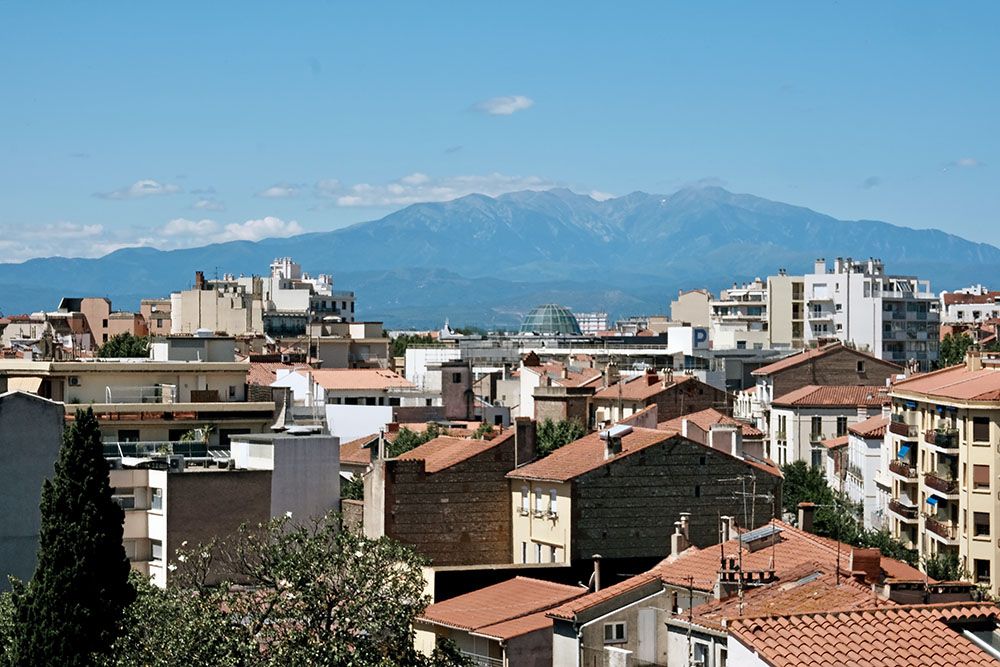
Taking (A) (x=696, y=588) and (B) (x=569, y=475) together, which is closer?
(A) (x=696, y=588)

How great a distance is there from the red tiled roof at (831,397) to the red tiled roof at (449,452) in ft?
131

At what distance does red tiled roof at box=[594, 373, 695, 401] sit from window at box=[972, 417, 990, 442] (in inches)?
1208

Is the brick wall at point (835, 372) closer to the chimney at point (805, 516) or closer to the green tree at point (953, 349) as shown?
the green tree at point (953, 349)

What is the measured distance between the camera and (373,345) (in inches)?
5871

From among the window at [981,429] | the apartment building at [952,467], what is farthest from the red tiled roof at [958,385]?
the window at [981,429]

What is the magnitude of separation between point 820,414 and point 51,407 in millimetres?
52233

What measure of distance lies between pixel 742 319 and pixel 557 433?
92808 mm

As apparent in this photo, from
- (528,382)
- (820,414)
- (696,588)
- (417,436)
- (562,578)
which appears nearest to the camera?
(696,588)

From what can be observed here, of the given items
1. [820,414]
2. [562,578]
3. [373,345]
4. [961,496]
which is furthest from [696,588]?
[373,345]

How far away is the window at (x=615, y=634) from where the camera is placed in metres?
33.1

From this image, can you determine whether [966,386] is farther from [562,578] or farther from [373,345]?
[373,345]

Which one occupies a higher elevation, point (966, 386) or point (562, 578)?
point (966, 386)

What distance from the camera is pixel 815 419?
93750mm

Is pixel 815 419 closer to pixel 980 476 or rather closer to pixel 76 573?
pixel 980 476
